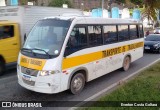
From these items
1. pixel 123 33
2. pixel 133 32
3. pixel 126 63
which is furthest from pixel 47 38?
pixel 133 32

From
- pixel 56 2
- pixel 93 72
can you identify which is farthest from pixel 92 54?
pixel 56 2

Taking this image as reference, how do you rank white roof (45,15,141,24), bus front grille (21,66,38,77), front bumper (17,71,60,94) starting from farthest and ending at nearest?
1. white roof (45,15,141,24)
2. bus front grille (21,66,38,77)
3. front bumper (17,71,60,94)

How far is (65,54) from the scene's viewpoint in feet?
22.4

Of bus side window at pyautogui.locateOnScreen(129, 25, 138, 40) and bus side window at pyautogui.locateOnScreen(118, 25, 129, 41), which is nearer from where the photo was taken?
bus side window at pyautogui.locateOnScreen(118, 25, 129, 41)

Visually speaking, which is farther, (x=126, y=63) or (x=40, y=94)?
(x=126, y=63)

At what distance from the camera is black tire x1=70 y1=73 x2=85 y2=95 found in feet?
24.1

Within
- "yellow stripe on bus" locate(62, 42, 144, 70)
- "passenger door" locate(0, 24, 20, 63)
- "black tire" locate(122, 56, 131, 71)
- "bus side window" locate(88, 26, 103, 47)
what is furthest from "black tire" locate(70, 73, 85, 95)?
"passenger door" locate(0, 24, 20, 63)

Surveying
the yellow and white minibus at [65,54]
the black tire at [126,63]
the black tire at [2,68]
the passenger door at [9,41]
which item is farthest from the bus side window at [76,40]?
the black tire at [2,68]

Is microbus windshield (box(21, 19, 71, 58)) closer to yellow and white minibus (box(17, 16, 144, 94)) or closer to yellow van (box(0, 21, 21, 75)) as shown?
yellow and white minibus (box(17, 16, 144, 94))

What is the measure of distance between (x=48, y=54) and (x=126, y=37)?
16.4ft

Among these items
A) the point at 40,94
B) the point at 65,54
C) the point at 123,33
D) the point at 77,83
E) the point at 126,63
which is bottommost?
the point at 40,94

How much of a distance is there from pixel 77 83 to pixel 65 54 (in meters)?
1.21

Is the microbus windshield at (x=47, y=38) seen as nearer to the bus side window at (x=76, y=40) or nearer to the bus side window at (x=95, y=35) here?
the bus side window at (x=76, y=40)

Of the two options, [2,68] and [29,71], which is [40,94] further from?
[2,68]
